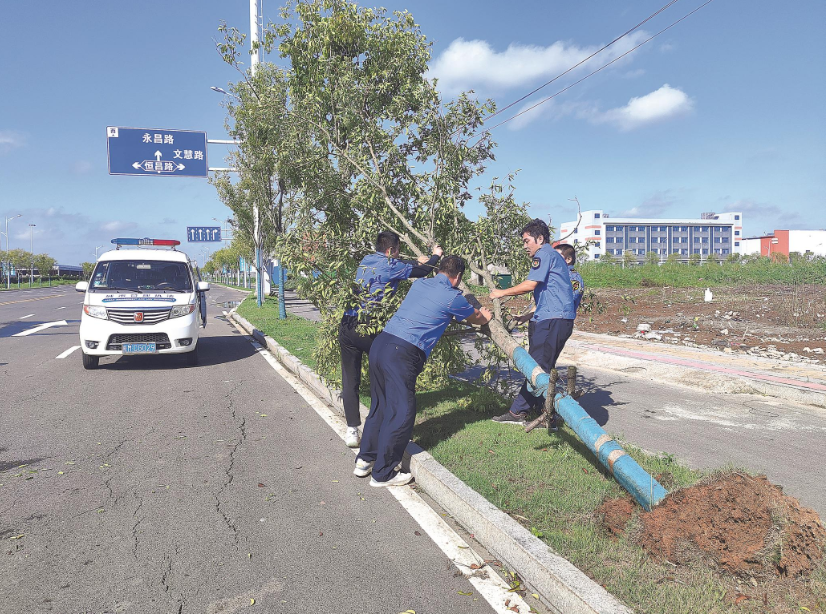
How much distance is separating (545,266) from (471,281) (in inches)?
85.5

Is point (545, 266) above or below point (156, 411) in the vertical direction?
above

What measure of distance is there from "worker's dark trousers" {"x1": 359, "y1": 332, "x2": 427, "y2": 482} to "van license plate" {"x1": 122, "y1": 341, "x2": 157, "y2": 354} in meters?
6.49

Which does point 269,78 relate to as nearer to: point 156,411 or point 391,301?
point 156,411

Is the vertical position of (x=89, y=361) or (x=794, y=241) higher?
(x=794, y=241)

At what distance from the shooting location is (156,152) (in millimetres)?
19891

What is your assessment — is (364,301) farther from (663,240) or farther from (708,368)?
(663,240)

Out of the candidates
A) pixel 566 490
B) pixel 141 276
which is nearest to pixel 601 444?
pixel 566 490

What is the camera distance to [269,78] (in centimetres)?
1349

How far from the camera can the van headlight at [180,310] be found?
9977mm

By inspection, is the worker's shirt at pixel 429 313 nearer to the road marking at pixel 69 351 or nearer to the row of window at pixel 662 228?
the road marking at pixel 69 351

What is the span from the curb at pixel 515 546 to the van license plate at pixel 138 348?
640cm

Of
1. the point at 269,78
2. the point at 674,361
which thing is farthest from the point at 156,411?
the point at 269,78

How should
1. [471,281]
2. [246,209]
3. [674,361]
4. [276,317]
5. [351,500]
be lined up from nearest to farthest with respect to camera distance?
[351,500], [471,281], [674,361], [276,317], [246,209]

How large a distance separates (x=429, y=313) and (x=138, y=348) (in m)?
7.06
